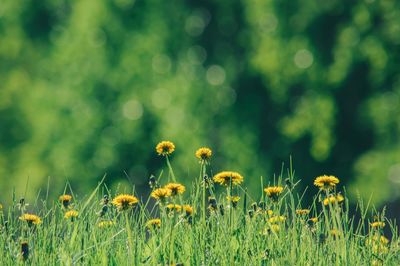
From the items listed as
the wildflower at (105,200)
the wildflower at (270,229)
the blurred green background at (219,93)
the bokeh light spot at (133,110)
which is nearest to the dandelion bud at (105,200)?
the wildflower at (105,200)

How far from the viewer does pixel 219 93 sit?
43.0ft

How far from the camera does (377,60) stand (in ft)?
40.2

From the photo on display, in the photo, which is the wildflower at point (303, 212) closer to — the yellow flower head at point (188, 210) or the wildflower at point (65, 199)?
the yellow flower head at point (188, 210)

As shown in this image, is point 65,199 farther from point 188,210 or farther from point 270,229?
point 270,229

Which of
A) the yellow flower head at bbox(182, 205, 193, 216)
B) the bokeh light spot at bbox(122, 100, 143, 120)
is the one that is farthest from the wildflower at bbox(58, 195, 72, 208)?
the bokeh light spot at bbox(122, 100, 143, 120)

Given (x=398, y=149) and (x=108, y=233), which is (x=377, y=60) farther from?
(x=108, y=233)

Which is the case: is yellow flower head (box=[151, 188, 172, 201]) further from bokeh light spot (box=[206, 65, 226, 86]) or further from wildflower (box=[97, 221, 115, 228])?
bokeh light spot (box=[206, 65, 226, 86])

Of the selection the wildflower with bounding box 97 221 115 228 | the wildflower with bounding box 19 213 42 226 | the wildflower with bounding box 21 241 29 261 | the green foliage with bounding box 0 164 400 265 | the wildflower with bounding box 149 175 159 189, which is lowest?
the wildflower with bounding box 21 241 29 261

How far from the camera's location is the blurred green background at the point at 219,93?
12328mm

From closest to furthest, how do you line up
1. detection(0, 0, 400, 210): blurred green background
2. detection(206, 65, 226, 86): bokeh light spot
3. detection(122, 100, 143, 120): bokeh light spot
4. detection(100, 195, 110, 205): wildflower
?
detection(100, 195, 110, 205): wildflower
detection(0, 0, 400, 210): blurred green background
detection(206, 65, 226, 86): bokeh light spot
detection(122, 100, 143, 120): bokeh light spot

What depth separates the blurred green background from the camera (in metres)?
12.3

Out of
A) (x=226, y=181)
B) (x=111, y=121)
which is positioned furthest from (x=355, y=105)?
(x=226, y=181)

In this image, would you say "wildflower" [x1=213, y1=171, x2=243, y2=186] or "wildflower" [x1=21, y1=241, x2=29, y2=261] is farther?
"wildflower" [x1=213, y1=171, x2=243, y2=186]

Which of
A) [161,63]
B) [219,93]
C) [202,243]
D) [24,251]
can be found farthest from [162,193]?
[161,63]
